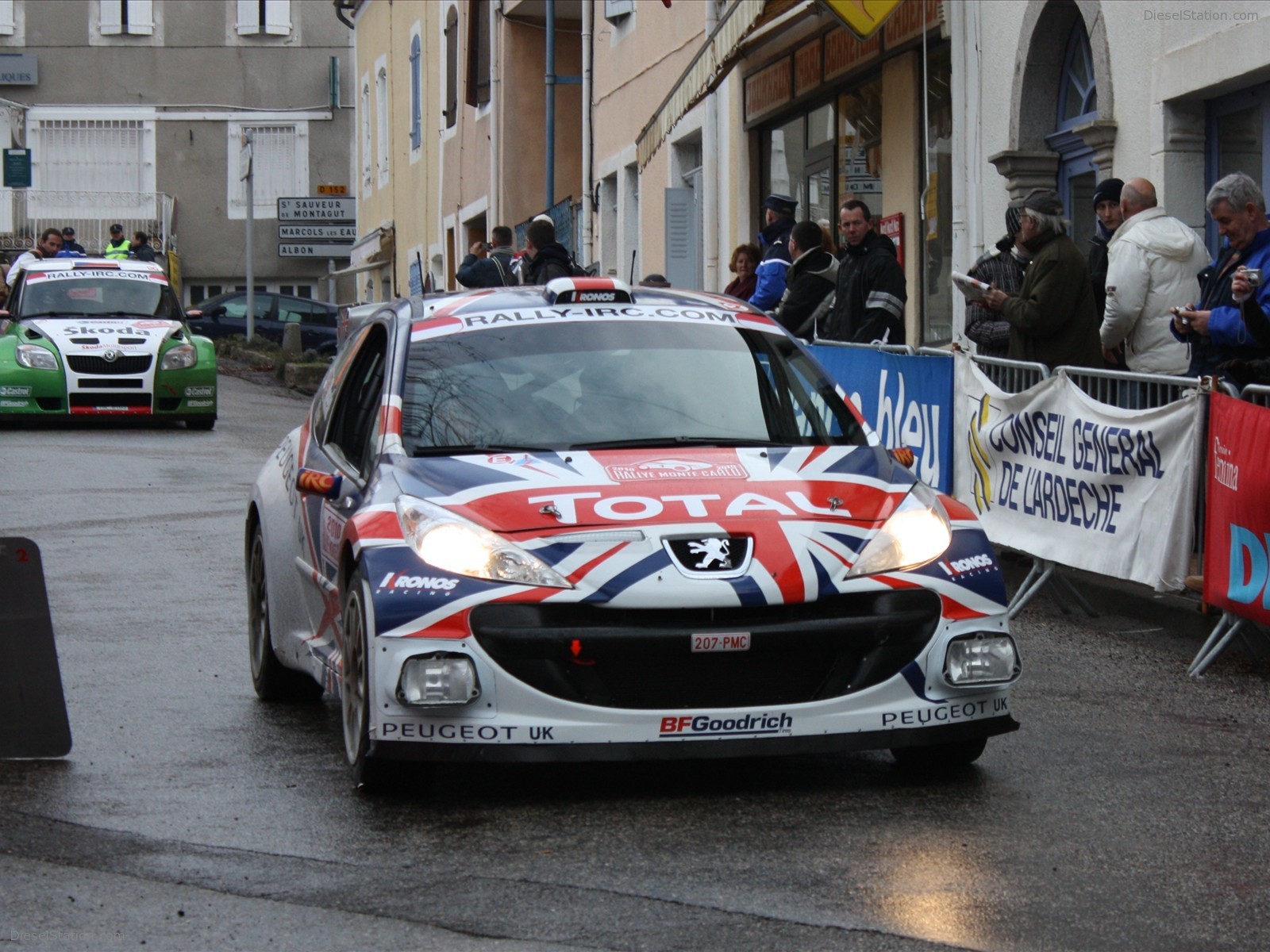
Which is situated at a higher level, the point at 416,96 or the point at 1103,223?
the point at 416,96

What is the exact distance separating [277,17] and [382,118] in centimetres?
1208

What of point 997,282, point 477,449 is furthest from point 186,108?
point 477,449

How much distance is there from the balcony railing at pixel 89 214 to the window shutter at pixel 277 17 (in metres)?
5.71

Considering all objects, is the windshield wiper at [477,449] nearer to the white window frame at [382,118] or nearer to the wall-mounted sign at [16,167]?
the white window frame at [382,118]

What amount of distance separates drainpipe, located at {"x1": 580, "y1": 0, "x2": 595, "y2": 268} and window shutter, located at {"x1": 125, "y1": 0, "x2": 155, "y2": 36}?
33.2 meters

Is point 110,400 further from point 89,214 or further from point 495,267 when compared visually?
point 89,214

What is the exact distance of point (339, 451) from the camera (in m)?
7.49

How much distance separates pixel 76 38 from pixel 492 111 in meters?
28.5

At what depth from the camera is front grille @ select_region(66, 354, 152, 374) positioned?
21328 mm

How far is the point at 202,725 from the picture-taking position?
7621mm

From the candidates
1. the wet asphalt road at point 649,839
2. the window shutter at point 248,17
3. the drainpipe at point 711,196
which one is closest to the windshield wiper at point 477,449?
the wet asphalt road at point 649,839

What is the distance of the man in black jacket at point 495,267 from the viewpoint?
21016 mm

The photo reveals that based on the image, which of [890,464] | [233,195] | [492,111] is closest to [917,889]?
[890,464]

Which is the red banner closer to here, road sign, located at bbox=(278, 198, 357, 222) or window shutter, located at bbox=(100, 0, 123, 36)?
road sign, located at bbox=(278, 198, 357, 222)
